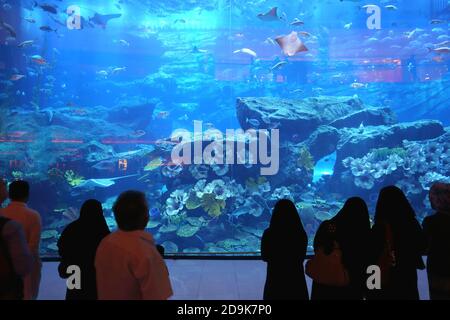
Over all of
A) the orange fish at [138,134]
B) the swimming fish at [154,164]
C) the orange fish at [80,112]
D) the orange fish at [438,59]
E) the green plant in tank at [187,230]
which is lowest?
the green plant in tank at [187,230]

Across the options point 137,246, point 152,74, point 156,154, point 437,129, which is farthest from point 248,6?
point 137,246

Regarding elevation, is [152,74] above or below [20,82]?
above

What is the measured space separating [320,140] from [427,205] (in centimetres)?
354

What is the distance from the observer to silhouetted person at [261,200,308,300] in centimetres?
281

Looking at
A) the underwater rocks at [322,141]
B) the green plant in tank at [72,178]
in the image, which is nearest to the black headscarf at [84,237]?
the green plant in tank at [72,178]

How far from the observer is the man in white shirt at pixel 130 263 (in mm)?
1880

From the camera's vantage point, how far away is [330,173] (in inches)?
422

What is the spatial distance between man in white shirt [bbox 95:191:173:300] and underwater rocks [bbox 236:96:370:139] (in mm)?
8170

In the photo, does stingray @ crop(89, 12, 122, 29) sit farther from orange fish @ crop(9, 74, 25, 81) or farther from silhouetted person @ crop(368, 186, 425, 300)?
silhouetted person @ crop(368, 186, 425, 300)

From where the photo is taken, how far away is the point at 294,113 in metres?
10.3

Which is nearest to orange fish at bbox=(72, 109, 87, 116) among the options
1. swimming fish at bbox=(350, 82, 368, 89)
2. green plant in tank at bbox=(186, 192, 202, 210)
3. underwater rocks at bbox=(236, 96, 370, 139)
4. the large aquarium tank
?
the large aquarium tank

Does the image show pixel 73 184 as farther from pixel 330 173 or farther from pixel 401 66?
pixel 401 66

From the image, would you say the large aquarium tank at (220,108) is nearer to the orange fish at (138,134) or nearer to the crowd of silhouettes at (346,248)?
the orange fish at (138,134)

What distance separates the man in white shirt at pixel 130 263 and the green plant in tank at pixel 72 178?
902 centimetres
